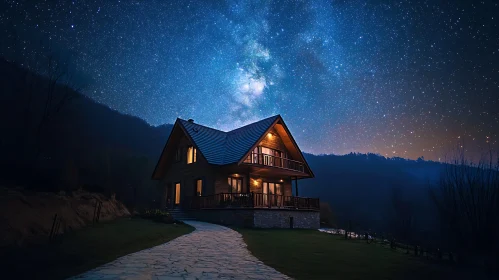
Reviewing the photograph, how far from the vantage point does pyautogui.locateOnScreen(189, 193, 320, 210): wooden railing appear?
21438 millimetres

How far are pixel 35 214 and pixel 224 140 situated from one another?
2041 centimetres

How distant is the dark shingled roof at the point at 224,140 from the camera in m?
24.2

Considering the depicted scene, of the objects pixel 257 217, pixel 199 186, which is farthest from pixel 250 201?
pixel 199 186

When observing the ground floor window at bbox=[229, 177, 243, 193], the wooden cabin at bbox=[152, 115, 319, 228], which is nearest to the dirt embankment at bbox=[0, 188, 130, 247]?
the wooden cabin at bbox=[152, 115, 319, 228]

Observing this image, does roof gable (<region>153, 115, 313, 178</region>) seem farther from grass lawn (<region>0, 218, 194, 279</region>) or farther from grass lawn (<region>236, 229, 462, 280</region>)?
grass lawn (<region>236, 229, 462, 280</region>)

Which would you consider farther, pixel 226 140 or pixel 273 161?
pixel 226 140

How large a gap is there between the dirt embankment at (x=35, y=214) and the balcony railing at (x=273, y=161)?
44.6 ft

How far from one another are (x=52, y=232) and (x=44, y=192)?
7.62ft

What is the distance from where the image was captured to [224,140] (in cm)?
2909

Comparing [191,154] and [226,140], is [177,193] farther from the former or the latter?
[226,140]

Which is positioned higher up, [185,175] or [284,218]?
[185,175]

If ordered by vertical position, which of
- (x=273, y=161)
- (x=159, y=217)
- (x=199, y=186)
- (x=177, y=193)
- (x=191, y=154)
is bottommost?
(x=159, y=217)

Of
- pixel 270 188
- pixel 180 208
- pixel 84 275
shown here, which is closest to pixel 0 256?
pixel 84 275

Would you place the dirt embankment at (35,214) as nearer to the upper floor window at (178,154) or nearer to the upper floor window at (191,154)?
the upper floor window at (191,154)
